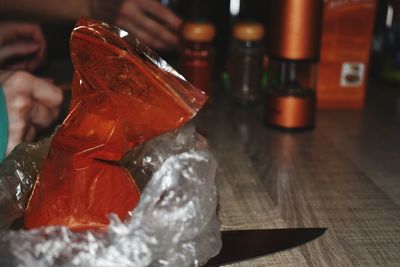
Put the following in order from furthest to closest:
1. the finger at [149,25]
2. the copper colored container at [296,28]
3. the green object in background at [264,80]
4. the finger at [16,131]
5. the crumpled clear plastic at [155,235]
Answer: the finger at [149,25]
the green object in background at [264,80]
the copper colored container at [296,28]
the finger at [16,131]
the crumpled clear plastic at [155,235]

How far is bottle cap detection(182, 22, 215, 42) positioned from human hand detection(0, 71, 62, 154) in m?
0.31

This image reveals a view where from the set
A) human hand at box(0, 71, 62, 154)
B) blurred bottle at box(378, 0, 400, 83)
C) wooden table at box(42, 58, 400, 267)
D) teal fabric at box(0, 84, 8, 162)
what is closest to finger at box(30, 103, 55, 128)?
human hand at box(0, 71, 62, 154)

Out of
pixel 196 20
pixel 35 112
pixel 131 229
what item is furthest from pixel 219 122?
pixel 131 229

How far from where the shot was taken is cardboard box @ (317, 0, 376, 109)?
102 centimetres

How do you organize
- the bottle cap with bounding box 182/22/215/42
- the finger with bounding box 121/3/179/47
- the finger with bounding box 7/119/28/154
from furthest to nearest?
the finger with bounding box 121/3/179/47, the bottle cap with bounding box 182/22/215/42, the finger with bounding box 7/119/28/154

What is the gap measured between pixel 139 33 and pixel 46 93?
1.68 ft

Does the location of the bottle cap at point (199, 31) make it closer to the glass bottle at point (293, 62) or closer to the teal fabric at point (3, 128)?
the glass bottle at point (293, 62)

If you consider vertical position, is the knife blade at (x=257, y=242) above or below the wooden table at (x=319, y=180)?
above

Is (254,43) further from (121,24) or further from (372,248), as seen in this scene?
(372,248)

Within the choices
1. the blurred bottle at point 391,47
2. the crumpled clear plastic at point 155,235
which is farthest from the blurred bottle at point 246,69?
the crumpled clear plastic at point 155,235

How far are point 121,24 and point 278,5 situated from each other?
0.47 meters

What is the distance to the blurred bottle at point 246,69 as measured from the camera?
1091 millimetres

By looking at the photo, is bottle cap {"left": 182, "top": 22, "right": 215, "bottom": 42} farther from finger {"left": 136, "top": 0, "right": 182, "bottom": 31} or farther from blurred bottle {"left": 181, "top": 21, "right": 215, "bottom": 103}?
finger {"left": 136, "top": 0, "right": 182, "bottom": 31}

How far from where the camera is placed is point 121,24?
4.09ft
